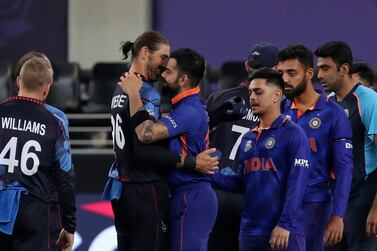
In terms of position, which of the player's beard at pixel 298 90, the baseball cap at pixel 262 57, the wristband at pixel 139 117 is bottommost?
the wristband at pixel 139 117

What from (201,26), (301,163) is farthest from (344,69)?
(201,26)

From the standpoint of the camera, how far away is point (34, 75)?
5973 mm

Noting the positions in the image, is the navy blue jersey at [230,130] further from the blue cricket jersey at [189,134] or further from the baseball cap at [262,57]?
the blue cricket jersey at [189,134]

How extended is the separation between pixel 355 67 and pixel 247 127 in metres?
1.61

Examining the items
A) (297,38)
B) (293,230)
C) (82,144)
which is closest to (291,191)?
(293,230)

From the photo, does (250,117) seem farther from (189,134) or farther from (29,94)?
(29,94)

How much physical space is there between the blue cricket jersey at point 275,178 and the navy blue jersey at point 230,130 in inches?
25.3

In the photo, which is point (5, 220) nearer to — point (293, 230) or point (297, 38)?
point (293, 230)

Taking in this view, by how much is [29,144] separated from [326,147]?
1841 millimetres

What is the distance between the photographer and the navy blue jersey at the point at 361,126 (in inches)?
273

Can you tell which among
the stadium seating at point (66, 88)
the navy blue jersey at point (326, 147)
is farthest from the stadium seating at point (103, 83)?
the navy blue jersey at point (326, 147)

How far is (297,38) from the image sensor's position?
41.8ft

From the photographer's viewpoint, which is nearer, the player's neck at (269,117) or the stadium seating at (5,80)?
the player's neck at (269,117)

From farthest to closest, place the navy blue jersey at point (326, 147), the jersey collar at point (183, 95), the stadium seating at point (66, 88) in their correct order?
1. the stadium seating at point (66, 88)
2. the navy blue jersey at point (326, 147)
3. the jersey collar at point (183, 95)
